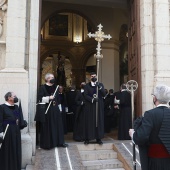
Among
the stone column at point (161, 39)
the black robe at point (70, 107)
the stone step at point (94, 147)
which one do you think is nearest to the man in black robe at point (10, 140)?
the stone step at point (94, 147)

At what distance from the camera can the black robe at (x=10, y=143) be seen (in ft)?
18.6

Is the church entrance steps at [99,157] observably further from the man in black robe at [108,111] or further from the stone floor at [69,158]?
the man in black robe at [108,111]

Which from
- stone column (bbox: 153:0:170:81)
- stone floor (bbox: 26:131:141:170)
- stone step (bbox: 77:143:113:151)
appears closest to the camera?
stone floor (bbox: 26:131:141:170)

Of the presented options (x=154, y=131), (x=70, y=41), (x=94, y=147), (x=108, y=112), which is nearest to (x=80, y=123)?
(x=94, y=147)

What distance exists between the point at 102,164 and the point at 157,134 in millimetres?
3405

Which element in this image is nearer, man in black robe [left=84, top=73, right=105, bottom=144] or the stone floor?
the stone floor

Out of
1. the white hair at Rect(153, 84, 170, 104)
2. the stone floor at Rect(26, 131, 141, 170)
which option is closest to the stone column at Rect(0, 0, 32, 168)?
the stone floor at Rect(26, 131, 141, 170)

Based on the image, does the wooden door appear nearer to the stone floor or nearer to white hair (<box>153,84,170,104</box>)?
the stone floor

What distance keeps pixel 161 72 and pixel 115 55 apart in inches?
319

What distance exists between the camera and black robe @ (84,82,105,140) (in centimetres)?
725

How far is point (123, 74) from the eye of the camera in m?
17.2

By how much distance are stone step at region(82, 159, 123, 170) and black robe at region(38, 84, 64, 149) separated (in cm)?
91

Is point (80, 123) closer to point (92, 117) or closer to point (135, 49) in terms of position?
point (92, 117)

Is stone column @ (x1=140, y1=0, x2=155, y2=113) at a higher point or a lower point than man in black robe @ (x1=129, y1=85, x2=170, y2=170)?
higher
